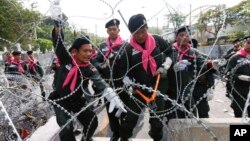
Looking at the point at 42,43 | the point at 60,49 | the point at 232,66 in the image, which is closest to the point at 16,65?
the point at 60,49

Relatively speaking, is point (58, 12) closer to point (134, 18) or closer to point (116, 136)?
point (134, 18)

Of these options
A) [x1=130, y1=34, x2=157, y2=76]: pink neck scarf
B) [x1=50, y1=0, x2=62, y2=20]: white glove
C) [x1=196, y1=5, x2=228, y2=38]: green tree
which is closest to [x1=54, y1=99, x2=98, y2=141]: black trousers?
[x1=130, y1=34, x2=157, y2=76]: pink neck scarf

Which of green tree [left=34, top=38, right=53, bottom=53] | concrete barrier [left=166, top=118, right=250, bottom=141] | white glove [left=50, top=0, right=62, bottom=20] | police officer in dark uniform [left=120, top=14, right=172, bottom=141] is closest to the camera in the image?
white glove [left=50, top=0, right=62, bottom=20]

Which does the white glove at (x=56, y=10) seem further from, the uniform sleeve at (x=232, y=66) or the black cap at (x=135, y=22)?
the uniform sleeve at (x=232, y=66)

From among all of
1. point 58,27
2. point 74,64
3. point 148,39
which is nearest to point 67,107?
point 74,64

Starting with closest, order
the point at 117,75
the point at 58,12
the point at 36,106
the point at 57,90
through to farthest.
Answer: the point at 58,12 < the point at 57,90 < the point at 117,75 < the point at 36,106

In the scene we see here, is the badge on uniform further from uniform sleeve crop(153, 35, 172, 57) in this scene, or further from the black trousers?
uniform sleeve crop(153, 35, 172, 57)

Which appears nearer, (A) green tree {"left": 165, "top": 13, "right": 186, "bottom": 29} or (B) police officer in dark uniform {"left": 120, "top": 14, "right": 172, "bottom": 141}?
(A) green tree {"left": 165, "top": 13, "right": 186, "bottom": 29}

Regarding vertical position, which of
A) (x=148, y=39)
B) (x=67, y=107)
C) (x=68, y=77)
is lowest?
(x=67, y=107)

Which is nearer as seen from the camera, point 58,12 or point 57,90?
point 58,12

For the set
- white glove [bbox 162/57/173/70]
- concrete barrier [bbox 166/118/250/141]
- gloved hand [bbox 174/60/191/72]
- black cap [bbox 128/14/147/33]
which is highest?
black cap [bbox 128/14/147/33]

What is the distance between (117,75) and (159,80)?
27.9 inches

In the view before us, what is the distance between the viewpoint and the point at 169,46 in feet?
13.4

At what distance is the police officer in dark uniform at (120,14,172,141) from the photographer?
3.82 m
